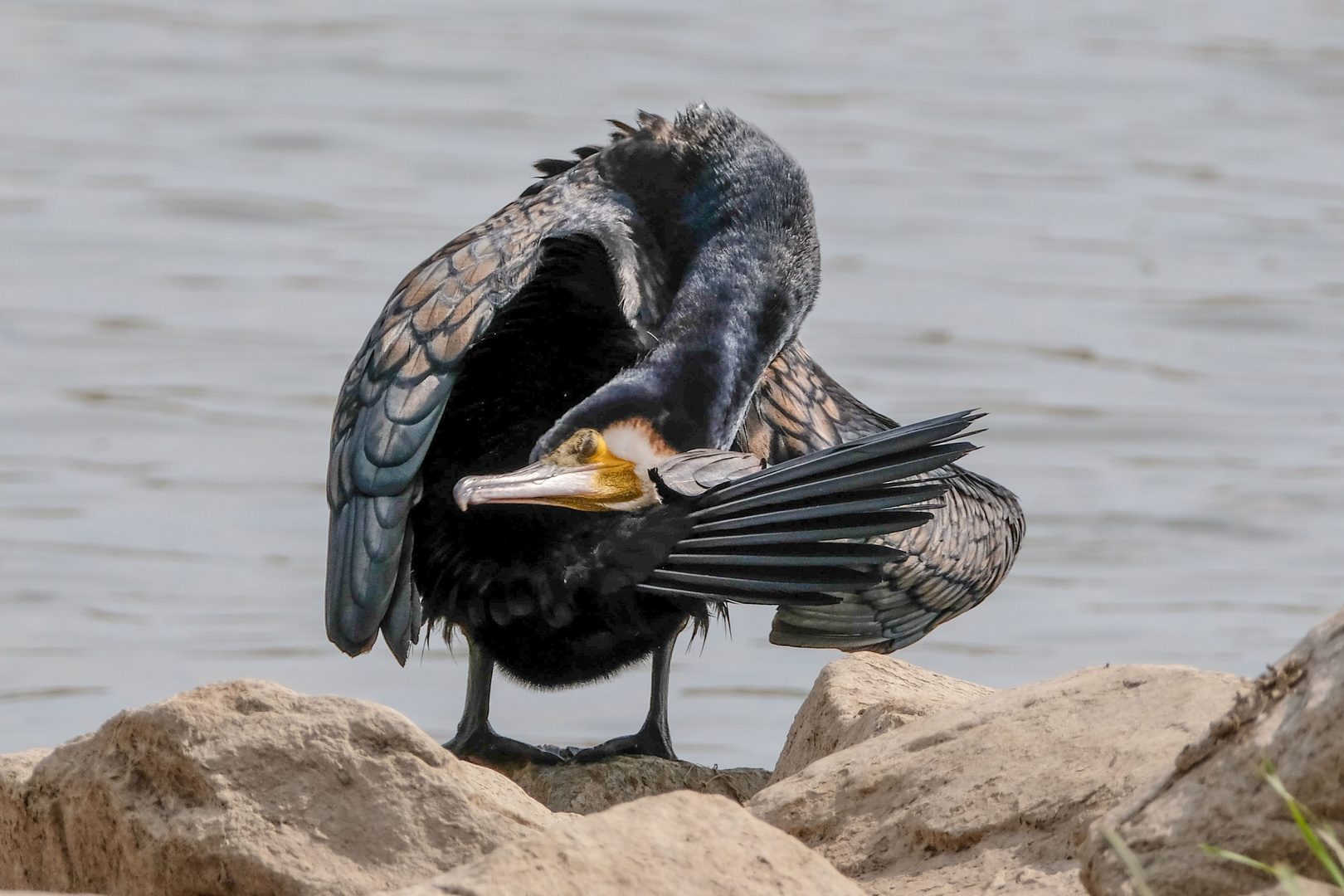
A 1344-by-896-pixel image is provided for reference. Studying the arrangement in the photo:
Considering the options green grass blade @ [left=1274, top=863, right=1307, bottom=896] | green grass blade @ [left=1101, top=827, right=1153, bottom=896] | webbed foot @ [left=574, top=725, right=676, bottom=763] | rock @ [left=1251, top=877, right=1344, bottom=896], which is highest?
green grass blade @ [left=1274, top=863, right=1307, bottom=896]

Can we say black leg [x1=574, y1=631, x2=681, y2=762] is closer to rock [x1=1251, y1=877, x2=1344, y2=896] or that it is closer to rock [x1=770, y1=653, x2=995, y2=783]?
rock [x1=770, y1=653, x2=995, y2=783]

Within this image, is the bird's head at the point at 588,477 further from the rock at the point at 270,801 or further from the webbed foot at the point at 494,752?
the webbed foot at the point at 494,752

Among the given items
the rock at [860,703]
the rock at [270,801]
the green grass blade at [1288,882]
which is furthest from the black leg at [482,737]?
the green grass blade at [1288,882]

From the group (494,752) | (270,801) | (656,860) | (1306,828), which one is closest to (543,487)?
(270,801)

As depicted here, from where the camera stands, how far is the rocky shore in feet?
7.74

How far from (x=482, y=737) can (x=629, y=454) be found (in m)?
1.11

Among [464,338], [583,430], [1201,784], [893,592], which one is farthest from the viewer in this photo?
[893,592]

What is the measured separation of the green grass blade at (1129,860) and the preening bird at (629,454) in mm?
1306

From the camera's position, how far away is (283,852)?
2.78 metres

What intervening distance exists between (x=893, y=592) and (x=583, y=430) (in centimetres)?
127

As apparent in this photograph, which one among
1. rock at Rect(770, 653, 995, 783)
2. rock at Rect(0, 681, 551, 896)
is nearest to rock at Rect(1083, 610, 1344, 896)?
rock at Rect(0, 681, 551, 896)

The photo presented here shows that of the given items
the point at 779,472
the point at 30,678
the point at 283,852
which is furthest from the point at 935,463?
the point at 30,678

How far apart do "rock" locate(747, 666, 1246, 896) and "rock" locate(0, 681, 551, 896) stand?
19.1 inches

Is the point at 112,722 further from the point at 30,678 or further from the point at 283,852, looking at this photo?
the point at 30,678
